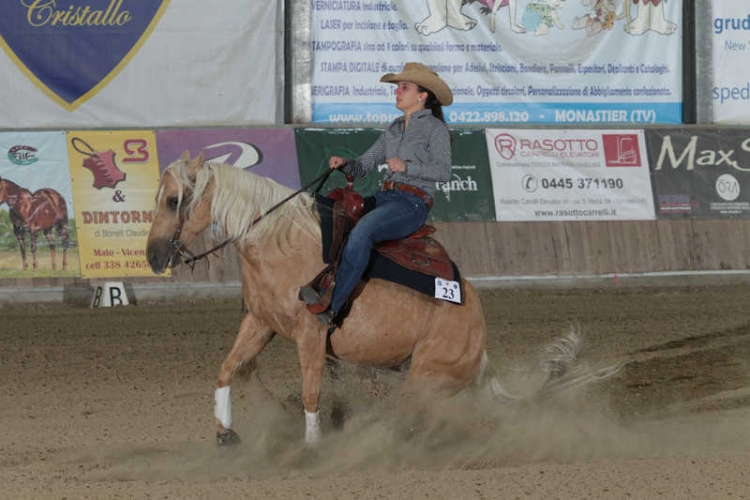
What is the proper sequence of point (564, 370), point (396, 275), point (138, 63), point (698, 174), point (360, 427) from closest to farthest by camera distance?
point (396, 275), point (360, 427), point (564, 370), point (138, 63), point (698, 174)

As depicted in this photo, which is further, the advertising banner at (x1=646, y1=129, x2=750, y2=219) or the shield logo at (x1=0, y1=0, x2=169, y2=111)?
the advertising banner at (x1=646, y1=129, x2=750, y2=219)

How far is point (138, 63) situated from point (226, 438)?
9797 millimetres

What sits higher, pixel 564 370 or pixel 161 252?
pixel 161 252

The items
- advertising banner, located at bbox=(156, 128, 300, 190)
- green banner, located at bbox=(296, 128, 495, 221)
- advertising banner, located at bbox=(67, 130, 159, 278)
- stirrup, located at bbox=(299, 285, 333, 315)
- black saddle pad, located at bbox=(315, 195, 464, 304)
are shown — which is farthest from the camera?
green banner, located at bbox=(296, 128, 495, 221)

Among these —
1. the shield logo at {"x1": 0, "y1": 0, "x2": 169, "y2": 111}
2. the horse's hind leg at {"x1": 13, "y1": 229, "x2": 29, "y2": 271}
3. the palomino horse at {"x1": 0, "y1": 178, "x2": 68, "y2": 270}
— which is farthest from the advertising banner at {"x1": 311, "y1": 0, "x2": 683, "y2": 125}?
the horse's hind leg at {"x1": 13, "y1": 229, "x2": 29, "y2": 271}

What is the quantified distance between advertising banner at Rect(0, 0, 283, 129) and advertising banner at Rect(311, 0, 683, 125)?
1.00 meters

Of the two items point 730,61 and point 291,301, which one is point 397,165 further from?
point 730,61

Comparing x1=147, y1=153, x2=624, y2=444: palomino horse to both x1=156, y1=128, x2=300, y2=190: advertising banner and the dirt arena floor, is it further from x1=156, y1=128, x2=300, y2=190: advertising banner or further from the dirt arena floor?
x1=156, y1=128, x2=300, y2=190: advertising banner

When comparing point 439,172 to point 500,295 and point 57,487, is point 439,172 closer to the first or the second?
point 57,487

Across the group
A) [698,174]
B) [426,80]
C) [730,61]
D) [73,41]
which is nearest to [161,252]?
[426,80]

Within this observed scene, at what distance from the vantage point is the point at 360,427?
6.13m

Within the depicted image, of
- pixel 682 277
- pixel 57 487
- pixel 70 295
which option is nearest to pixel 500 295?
pixel 682 277

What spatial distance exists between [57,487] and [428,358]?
2167mm

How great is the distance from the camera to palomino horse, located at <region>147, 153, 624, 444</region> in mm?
5629
